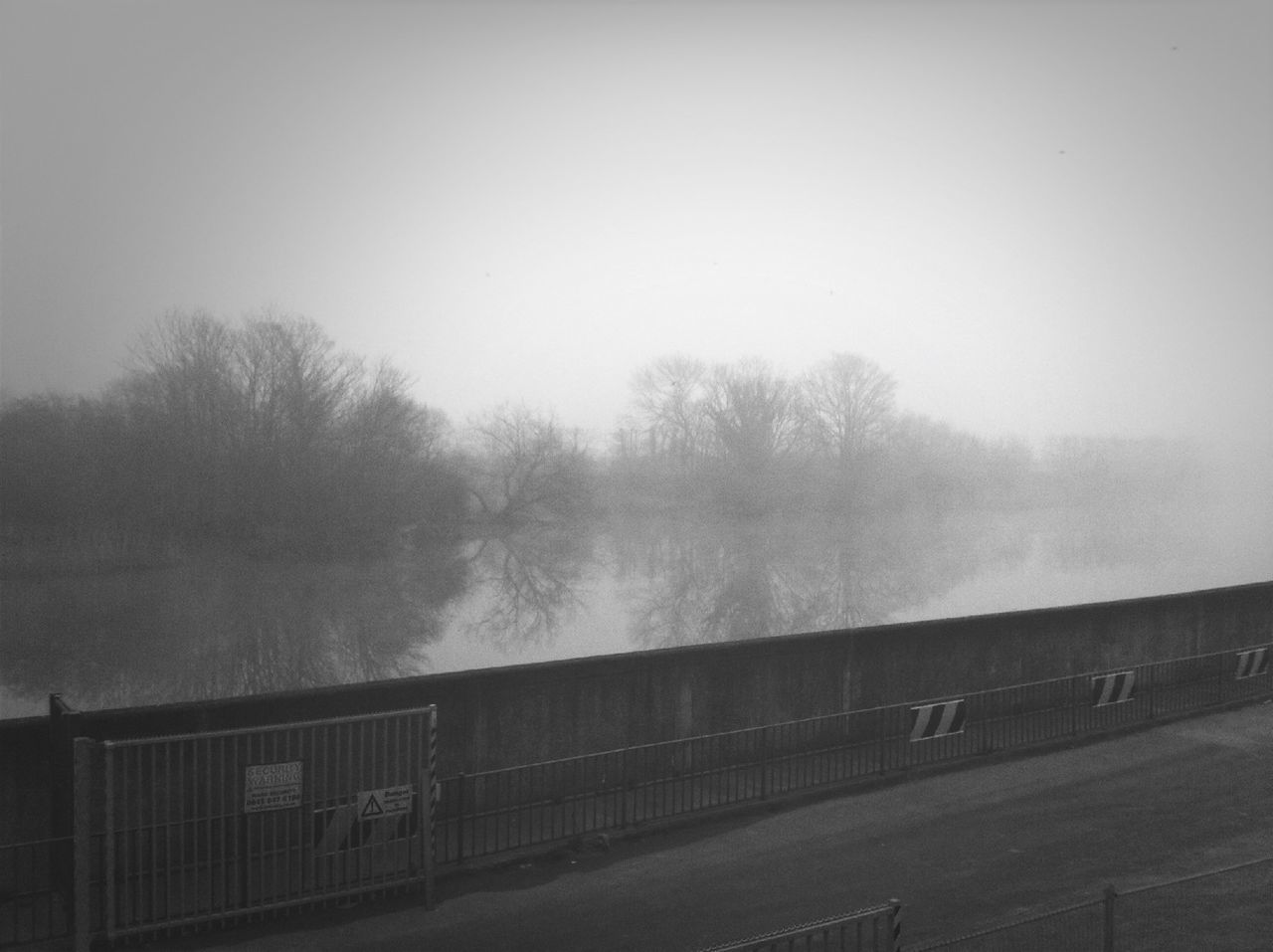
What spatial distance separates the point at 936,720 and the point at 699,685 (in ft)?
7.80

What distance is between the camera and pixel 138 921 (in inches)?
258

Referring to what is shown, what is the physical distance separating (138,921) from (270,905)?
0.76 meters

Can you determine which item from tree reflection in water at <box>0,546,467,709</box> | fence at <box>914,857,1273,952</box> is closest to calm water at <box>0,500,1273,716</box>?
tree reflection in water at <box>0,546,467,709</box>

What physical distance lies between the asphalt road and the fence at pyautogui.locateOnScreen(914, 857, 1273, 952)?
556mm

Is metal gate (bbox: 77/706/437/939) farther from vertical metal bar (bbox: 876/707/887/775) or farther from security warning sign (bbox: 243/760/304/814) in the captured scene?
vertical metal bar (bbox: 876/707/887/775)

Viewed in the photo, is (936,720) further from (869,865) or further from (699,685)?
(869,865)

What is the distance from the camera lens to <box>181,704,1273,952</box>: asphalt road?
6.85 meters

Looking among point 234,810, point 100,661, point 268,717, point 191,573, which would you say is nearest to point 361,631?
point 191,573

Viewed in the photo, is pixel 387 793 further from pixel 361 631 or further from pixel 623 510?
pixel 623 510

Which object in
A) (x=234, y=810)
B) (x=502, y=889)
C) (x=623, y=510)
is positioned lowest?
(x=502, y=889)

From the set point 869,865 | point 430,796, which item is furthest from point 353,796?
point 869,865

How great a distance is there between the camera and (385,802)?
738 cm

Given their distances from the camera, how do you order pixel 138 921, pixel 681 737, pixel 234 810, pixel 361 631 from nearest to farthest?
pixel 138 921
pixel 234 810
pixel 681 737
pixel 361 631

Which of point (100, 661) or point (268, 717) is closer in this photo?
point (268, 717)
